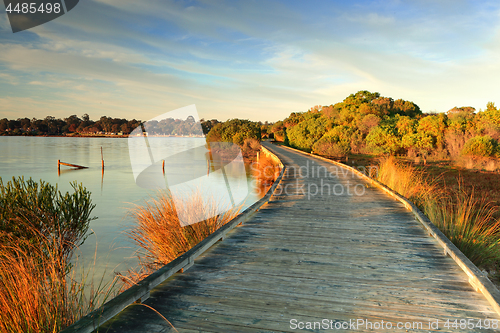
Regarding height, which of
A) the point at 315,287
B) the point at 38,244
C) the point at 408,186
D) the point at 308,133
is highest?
the point at 308,133

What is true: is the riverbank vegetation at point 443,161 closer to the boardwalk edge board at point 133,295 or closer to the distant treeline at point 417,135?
the distant treeline at point 417,135

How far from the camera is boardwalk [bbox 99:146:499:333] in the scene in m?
2.26

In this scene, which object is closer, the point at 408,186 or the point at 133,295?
the point at 133,295

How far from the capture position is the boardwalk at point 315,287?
226 cm

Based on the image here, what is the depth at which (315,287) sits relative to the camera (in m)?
2.82

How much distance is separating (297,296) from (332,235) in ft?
6.88

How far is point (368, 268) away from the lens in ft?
10.8

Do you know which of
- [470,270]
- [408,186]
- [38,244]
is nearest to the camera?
[470,270]

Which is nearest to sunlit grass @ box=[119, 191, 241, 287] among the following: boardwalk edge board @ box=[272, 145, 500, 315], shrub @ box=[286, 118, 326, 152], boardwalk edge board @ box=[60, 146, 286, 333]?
boardwalk edge board @ box=[60, 146, 286, 333]

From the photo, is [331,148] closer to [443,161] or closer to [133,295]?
[443,161]

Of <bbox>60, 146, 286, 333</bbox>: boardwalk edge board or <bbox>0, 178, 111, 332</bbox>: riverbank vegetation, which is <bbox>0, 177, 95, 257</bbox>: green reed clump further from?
<bbox>60, 146, 286, 333</bbox>: boardwalk edge board

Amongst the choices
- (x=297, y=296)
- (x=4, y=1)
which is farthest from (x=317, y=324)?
(x=4, y=1)

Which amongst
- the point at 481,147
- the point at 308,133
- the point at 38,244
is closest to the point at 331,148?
the point at 481,147

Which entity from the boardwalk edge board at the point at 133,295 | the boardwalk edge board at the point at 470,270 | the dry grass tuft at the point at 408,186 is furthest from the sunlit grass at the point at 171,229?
the dry grass tuft at the point at 408,186
